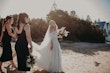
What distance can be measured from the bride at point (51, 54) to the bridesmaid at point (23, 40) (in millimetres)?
1835

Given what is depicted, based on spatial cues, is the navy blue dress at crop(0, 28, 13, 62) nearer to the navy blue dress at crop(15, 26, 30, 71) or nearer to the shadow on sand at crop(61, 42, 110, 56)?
the navy blue dress at crop(15, 26, 30, 71)

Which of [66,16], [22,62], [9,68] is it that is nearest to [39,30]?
[66,16]

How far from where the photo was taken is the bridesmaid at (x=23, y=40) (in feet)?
27.3

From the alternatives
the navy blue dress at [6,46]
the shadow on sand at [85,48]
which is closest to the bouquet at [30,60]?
the navy blue dress at [6,46]

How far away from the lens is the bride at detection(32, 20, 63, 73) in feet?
33.9

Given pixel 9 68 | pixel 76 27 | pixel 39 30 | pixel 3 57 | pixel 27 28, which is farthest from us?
pixel 76 27

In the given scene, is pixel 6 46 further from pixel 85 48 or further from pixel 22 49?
pixel 85 48

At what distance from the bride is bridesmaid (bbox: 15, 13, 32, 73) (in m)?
1.83

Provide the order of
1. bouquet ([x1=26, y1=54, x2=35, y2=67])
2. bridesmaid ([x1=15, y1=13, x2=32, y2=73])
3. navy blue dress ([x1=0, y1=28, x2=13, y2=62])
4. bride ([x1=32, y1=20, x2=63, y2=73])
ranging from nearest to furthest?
bridesmaid ([x1=15, y1=13, x2=32, y2=73])
bouquet ([x1=26, y1=54, x2=35, y2=67])
navy blue dress ([x1=0, y1=28, x2=13, y2=62])
bride ([x1=32, y1=20, x2=63, y2=73])

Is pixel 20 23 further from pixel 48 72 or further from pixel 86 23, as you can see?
pixel 86 23

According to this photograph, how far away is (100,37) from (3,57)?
22374 mm

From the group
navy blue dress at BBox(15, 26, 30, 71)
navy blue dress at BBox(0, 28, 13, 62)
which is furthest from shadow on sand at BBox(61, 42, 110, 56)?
navy blue dress at BBox(15, 26, 30, 71)

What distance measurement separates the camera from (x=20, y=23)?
8.37 meters

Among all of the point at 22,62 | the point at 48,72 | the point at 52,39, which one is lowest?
the point at 48,72
